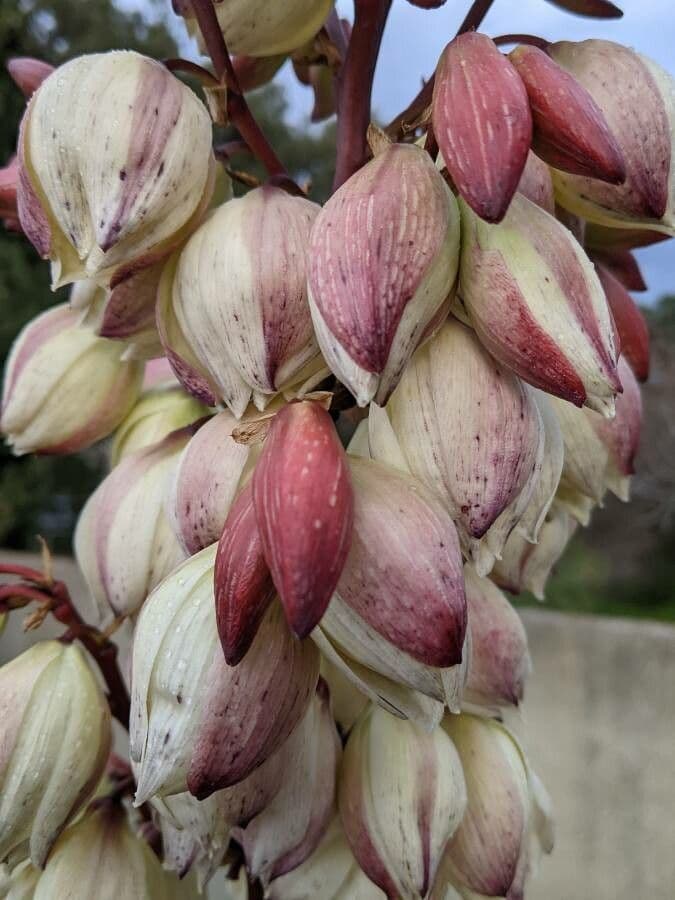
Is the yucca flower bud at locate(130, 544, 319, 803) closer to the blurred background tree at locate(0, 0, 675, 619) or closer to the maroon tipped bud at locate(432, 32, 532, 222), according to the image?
the maroon tipped bud at locate(432, 32, 532, 222)

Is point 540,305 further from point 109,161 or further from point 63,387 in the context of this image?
point 63,387

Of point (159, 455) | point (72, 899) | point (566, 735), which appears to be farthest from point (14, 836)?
point (566, 735)

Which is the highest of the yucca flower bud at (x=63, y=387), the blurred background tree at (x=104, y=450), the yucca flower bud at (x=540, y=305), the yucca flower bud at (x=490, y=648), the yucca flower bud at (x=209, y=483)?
the yucca flower bud at (x=540, y=305)

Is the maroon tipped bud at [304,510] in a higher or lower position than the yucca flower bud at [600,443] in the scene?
higher

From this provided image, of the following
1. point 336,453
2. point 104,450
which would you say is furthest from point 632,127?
point 104,450

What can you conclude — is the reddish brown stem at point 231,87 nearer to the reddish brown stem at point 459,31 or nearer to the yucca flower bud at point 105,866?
the reddish brown stem at point 459,31

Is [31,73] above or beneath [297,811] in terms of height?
above

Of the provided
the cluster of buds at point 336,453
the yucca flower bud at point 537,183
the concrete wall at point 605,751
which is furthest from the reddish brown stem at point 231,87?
the concrete wall at point 605,751
